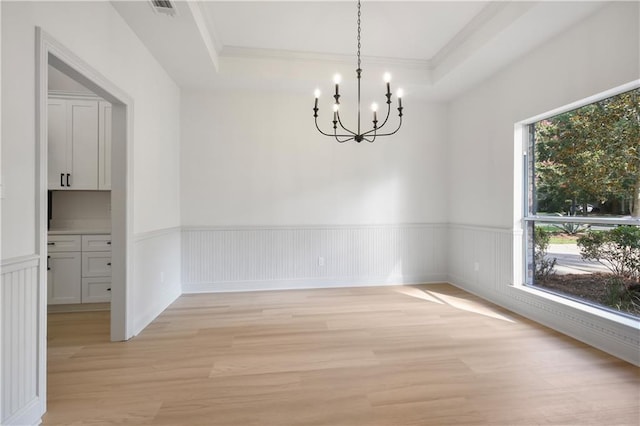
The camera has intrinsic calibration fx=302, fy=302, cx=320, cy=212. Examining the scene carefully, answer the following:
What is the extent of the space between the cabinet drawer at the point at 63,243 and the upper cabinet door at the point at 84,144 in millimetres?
585

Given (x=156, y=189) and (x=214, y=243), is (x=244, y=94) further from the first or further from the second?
(x=214, y=243)

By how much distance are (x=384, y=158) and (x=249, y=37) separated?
240 centimetres

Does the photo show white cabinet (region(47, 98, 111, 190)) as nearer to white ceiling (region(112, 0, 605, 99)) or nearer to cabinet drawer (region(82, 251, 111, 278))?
cabinet drawer (region(82, 251, 111, 278))

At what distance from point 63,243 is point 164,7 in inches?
107

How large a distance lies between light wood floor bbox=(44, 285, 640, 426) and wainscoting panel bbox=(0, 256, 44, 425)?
0.73 feet

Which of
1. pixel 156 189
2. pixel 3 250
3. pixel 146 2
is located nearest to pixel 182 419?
pixel 3 250

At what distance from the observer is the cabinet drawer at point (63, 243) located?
131 inches

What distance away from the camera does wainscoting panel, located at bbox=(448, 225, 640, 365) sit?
92.0 inches

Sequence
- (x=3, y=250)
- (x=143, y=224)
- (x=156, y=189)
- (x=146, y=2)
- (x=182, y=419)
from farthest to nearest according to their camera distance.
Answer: (x=156, y=189) → (x=143, y=224) → (x=146, y=2) → (x=182, y=419) → (x=3, y=250)

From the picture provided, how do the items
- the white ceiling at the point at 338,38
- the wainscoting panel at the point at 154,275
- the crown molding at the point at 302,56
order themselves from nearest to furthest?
1. the white ceiling at the point at 338,38
2. the wainscoting panel at the point at 154,275
3. the crown molding at the point at 302,56

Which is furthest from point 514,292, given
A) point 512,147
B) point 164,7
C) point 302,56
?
point 164,7

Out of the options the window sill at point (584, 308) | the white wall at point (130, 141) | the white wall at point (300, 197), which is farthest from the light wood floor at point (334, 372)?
the white wall at point (300, 197)

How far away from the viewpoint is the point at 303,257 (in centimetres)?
436

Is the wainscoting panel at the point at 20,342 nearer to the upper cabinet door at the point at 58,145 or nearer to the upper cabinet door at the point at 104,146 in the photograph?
the upper cabinet door at the point at 104,146
